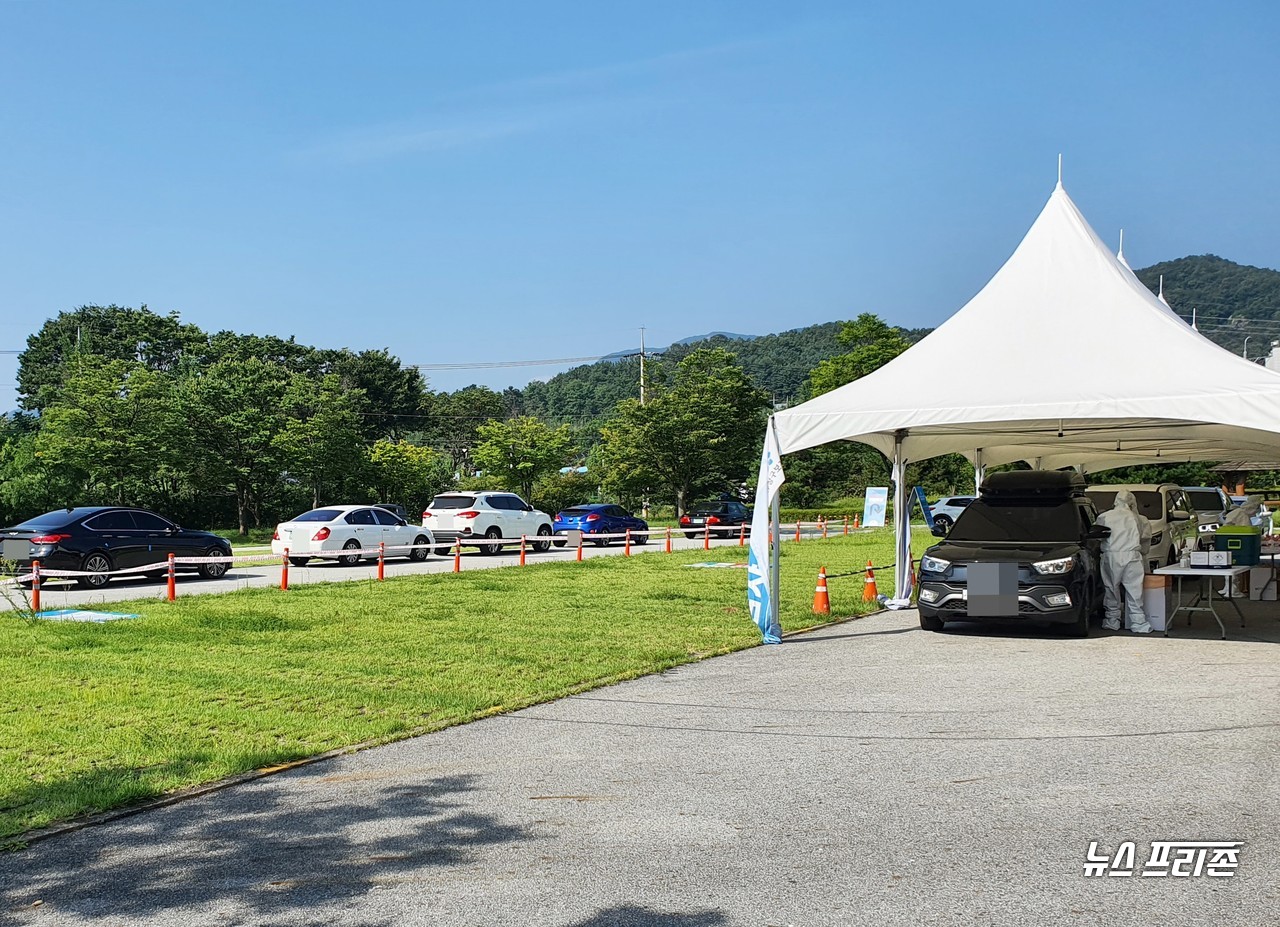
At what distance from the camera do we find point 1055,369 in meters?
13.5

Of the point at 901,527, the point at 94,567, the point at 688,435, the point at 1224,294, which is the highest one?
the point at 1224,294

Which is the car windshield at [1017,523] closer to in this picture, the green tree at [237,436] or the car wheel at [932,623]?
the car wheel at [932,623]

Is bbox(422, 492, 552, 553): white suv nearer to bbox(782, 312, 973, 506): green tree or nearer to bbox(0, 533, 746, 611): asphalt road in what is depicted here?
bbox(0, 533, 746, 611): asphalt road

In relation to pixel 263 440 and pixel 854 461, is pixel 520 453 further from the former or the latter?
pixel 854 461

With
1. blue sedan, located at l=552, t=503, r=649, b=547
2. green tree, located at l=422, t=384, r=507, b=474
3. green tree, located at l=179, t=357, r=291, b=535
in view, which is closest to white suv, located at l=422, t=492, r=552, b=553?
blue sedan, located at l=552, t=503, r=649, b=547

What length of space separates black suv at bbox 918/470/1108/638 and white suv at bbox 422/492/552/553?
17.2 m

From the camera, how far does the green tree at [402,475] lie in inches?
2159

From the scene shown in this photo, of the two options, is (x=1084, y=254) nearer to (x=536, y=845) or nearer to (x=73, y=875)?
(x=536, y=845)

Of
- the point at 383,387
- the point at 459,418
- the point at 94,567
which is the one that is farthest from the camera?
the point at 459,418

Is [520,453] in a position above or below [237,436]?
below

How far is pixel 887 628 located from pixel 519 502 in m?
20.2

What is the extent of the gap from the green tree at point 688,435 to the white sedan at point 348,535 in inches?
1113

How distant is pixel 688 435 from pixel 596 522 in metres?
20.6

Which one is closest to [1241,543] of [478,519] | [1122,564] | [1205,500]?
[1122,564]
